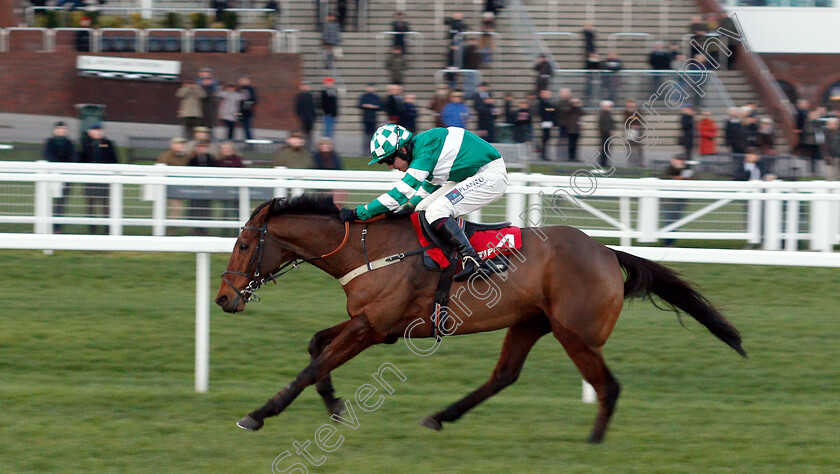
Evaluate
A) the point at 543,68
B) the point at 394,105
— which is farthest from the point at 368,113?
the point at 543,68

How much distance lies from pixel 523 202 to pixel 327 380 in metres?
3.78

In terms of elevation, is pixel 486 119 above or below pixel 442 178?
above

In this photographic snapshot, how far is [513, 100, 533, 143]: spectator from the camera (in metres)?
13.3

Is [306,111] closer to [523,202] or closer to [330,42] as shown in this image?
[330,42]

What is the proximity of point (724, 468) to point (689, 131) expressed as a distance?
840 centimetres

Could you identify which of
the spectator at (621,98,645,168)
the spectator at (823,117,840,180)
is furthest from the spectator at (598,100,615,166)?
the spectator at (823,117,840,180)

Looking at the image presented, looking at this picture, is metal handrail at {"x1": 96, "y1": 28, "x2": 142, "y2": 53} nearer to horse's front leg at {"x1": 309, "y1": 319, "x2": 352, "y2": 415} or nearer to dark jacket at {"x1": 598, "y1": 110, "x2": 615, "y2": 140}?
dark jacket at {"x1": 598, "y1": 110, "x2": 615, "y2": 140}

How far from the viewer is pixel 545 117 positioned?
13258mm

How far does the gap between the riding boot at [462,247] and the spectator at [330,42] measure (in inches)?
496

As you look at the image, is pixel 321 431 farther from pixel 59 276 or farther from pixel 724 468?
pixel 59 276

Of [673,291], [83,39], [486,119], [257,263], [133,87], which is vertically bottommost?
[673,291]

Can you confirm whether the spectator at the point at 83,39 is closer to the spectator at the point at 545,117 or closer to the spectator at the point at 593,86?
the spectator at the point at 545,117

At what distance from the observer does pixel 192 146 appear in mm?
9680

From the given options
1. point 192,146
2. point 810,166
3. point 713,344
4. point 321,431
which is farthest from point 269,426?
point 810,166
